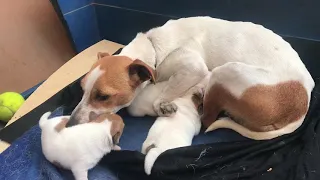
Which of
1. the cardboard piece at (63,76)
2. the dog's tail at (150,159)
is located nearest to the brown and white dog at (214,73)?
the dog's tail at (150,159)

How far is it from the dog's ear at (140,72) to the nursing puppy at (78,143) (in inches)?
10.9

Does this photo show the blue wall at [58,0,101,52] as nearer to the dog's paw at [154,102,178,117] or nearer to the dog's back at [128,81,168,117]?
the dog's back at [128,81,168,117]

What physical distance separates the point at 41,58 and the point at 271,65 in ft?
6.32

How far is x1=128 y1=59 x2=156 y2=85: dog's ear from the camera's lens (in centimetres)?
158

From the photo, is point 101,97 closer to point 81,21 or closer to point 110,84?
point 110,84

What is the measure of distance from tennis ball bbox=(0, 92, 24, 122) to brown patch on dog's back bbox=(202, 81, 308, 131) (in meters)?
1.45

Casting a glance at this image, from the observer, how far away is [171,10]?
7.63 feet

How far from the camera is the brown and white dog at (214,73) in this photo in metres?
1.47

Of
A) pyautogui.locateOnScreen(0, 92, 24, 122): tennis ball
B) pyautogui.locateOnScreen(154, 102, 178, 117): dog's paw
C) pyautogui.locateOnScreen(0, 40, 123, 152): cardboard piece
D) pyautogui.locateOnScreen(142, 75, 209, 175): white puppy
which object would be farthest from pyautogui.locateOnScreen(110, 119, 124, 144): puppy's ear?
pyautogui.locateOnScreen(0, 92, 24, 122): tennis ball

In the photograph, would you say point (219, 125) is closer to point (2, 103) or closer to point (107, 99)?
point (107, 99)

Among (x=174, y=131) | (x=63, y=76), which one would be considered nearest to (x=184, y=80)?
(x=174, y=131)

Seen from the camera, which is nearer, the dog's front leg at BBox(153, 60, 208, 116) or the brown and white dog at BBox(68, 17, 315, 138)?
the brown and white dog at BBox(68, 17, 315, 138)

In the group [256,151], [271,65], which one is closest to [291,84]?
[271,65]

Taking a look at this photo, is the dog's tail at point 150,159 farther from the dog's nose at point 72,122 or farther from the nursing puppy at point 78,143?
the dog's nose at point 72,122
